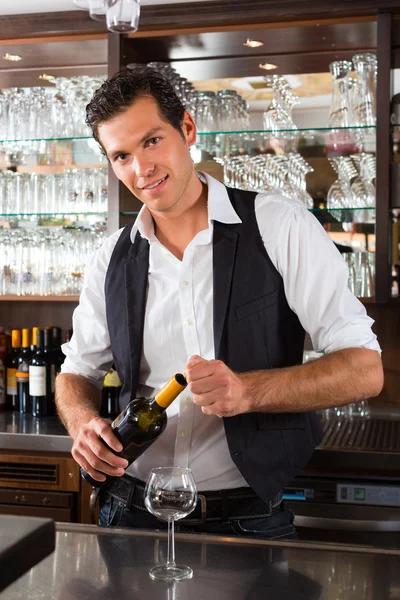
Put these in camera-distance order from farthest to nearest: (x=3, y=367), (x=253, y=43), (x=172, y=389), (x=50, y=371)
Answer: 1. (x=3, y=367)
2. (x=50, y=371)
3. (x=253, y=43)
4. (x=172, y=389)

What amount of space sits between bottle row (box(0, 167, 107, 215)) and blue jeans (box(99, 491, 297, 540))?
1926 mm

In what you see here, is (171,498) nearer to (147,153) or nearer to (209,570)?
(209,570)

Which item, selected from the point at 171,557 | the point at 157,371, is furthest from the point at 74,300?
the point at 171,557

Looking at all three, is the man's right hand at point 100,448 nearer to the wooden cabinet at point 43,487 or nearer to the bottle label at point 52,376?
the wooden cabinet at point 43,487

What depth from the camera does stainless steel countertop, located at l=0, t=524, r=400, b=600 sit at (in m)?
1.35

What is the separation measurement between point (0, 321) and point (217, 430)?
7.91ft

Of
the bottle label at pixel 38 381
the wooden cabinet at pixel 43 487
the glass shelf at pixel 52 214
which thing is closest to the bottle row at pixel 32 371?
the bottle label at pixel 38 381

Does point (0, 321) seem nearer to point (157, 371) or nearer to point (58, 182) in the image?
point (58, 182)

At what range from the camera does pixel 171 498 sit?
1445 mm

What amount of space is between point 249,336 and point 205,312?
0.14 metres

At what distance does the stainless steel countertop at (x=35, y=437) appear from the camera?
10.6ft

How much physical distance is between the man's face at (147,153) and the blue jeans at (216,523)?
78cm

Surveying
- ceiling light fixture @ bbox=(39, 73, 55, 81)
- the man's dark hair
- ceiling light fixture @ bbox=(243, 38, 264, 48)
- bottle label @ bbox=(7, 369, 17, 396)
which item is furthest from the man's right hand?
ceiling light fixture @ bbox=(39, 73, 55, 81)

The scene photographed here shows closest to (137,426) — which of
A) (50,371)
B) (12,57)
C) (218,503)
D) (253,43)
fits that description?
(218,503)
